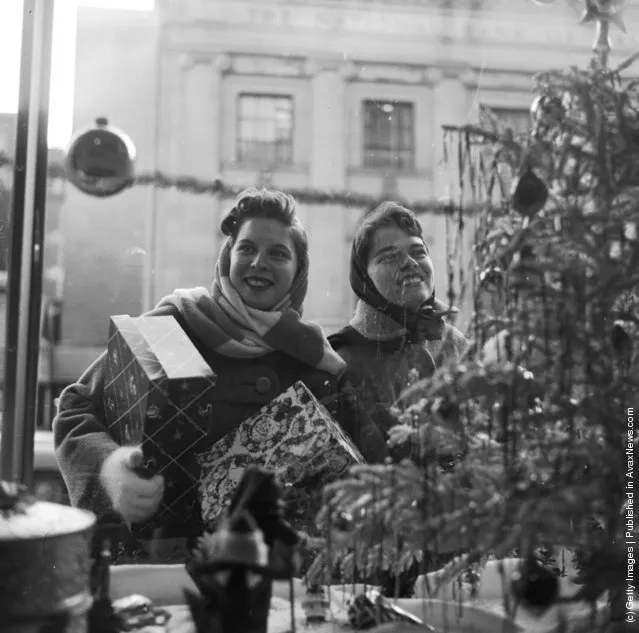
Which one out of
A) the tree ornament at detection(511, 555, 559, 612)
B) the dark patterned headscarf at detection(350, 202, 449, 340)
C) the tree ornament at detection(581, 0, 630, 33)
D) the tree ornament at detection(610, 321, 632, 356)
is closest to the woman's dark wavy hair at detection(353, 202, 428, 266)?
the dark patterned headscarf at detection(350, 202, 449, 340)

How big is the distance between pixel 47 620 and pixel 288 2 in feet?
6.40

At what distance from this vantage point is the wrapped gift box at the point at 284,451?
222 centimetres

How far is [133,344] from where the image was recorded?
7.03 ft

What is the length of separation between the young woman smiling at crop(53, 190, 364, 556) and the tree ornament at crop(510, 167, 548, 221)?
1066 mm

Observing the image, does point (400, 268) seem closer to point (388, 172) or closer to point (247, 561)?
point (388, 172)

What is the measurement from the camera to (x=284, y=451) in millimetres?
2227

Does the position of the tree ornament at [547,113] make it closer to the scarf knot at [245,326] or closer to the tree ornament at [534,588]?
the tree ornament at [534,588]

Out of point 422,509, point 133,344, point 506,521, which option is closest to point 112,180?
point 133,344

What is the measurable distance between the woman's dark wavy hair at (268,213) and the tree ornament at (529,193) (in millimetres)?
1064

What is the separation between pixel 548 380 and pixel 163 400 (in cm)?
99

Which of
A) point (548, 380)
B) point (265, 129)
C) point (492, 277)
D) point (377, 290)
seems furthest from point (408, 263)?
point (548, 380)

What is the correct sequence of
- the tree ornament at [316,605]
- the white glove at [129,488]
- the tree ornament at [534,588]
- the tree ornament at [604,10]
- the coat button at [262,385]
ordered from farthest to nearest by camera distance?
1. the coat button at [262,385]
2. the white glove at [129,488]
3. the tree ornament at [604,10]
4. the tree ornament at [316,605]
5. the tree ornament at [534,588]

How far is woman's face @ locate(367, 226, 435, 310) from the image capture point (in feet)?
8.07

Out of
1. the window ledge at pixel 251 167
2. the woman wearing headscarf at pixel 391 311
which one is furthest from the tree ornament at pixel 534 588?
the window ledge at pixel 251 167
